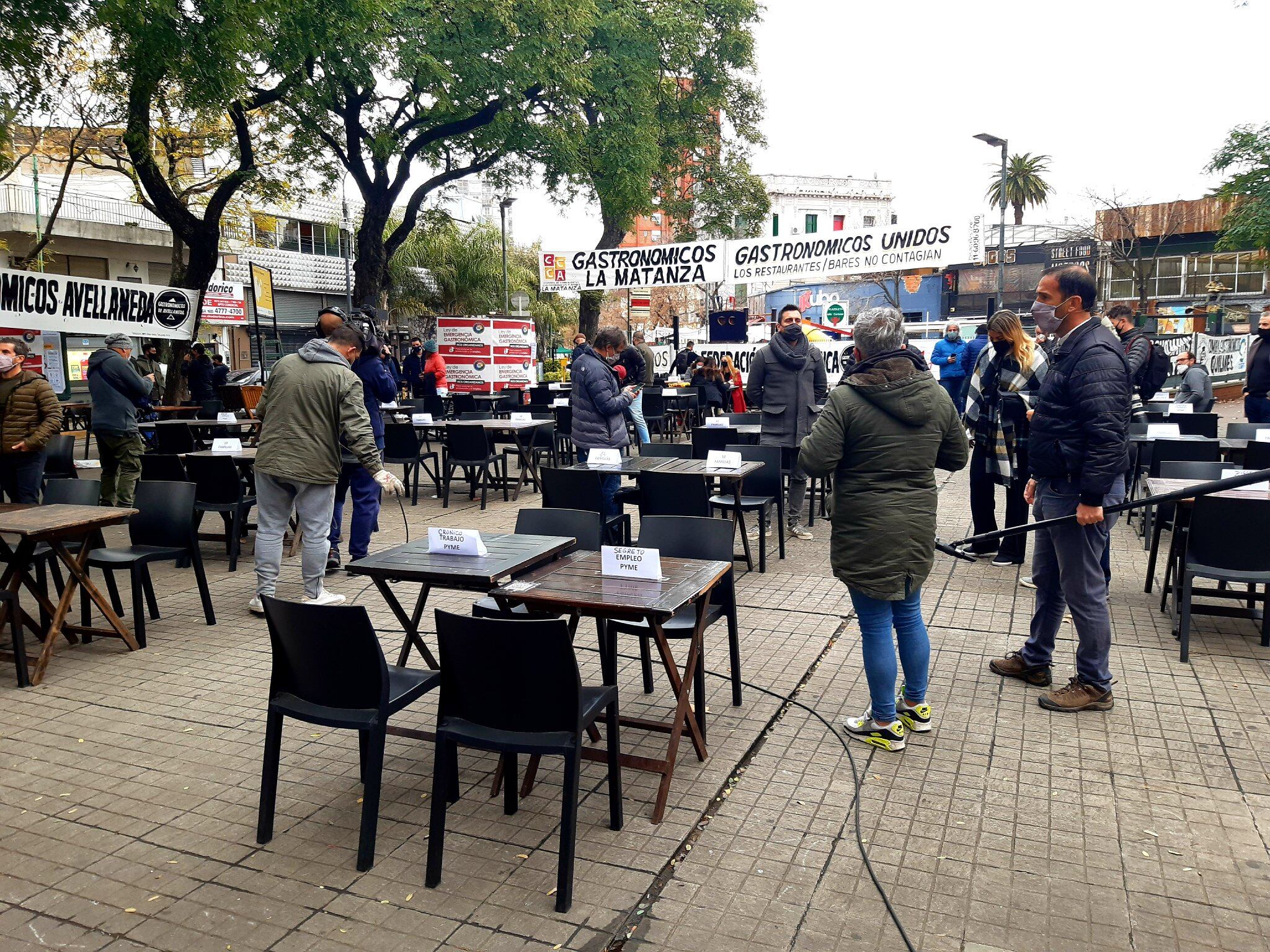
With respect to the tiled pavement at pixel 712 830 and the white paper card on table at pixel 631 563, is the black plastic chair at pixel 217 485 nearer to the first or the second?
the tiled pavement at pixel 712 830

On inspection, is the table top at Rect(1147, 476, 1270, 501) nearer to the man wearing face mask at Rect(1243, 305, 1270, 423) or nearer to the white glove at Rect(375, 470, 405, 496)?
the white glove at Rect(375, 470, 405, 496)

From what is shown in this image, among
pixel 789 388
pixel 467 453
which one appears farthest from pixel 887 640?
pixel 467 453

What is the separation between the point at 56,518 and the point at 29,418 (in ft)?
7.96

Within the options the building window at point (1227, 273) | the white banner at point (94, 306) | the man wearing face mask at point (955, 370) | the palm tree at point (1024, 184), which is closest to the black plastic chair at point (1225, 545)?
the man wearing face mask at point (955, 370)

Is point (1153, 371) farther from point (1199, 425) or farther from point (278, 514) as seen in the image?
point (278, 514)

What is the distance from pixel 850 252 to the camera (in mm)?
13539

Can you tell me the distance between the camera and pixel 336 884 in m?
3.03

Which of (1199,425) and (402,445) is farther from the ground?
(1199,425)

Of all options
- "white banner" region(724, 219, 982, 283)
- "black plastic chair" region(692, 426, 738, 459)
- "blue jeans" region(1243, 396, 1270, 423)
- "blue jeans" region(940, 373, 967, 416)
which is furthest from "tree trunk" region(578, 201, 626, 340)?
"blue jeans" region(1243, 396, 1270, 423)

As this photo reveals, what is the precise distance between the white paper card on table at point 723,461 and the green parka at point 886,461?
3.17 meters

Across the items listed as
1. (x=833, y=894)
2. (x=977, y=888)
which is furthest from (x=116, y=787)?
(x=977, y=888)

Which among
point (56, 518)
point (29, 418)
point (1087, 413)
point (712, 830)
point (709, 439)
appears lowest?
point (712, 830)

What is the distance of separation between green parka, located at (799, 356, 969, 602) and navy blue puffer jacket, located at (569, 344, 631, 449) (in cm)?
417

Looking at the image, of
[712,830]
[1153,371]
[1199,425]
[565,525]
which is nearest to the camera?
[712,830]
